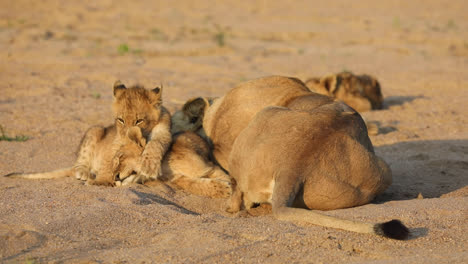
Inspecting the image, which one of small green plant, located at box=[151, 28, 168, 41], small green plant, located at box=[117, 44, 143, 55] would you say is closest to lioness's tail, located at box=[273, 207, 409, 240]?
small green plant, located at box=[117, 44, 143, 55]

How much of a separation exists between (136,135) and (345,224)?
2.32 metres

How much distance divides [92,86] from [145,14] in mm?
Result: 10624

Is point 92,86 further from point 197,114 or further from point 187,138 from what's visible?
point 187,138

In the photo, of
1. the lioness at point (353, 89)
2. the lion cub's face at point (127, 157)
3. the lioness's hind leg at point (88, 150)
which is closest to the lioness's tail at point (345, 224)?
the lion cub's face at point (127, 157)

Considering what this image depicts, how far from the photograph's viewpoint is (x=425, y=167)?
722 cm

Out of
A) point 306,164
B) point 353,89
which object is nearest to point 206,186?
point 306,164

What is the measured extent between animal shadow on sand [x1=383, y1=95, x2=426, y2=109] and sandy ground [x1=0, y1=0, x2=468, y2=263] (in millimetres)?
54

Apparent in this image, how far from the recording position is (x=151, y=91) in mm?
6293

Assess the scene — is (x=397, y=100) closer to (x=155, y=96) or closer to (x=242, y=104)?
(x=242, y=104)

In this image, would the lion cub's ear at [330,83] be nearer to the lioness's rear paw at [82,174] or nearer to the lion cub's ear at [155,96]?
the lion cub's ear at [155,96]

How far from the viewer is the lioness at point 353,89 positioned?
10.9 m

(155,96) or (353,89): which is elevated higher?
(155,96)

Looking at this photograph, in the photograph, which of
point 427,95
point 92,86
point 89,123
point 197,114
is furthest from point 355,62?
point 197,114

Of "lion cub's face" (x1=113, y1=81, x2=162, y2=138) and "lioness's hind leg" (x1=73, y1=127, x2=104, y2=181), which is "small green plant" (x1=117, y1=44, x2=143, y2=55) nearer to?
"lioness's hind leg" (x1=73, y1=127, x2=104, y2=181)
